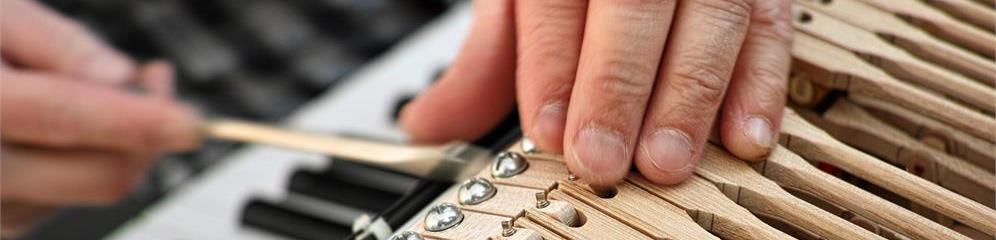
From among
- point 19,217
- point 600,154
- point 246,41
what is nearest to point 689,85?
point 600,154

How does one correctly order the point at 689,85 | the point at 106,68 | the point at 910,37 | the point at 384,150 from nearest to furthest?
the point at 689,85 → the point at 910,37 → the point at 384,150 → the point at 106,68

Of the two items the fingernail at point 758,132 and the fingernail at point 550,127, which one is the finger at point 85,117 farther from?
the fingernail at point 758,132

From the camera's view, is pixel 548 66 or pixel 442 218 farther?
pixel 548 66

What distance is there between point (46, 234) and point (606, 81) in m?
0.98

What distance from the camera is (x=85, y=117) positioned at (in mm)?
1285

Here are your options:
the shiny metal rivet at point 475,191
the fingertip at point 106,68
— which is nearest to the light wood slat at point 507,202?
the shiny metal rivet at point 475,191

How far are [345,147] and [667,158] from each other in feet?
1.47

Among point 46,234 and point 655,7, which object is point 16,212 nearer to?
point 46,234

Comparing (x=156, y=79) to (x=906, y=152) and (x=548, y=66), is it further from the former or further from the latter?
(x=906, y=152)

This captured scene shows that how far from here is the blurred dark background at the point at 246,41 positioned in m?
1.94

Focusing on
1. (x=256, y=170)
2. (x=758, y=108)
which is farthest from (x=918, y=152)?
(x=256, y=170)

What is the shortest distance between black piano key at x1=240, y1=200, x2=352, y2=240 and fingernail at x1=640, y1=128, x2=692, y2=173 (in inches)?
21.5

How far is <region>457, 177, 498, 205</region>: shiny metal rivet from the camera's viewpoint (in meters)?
0.76

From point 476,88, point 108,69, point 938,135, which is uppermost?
point 108,69
